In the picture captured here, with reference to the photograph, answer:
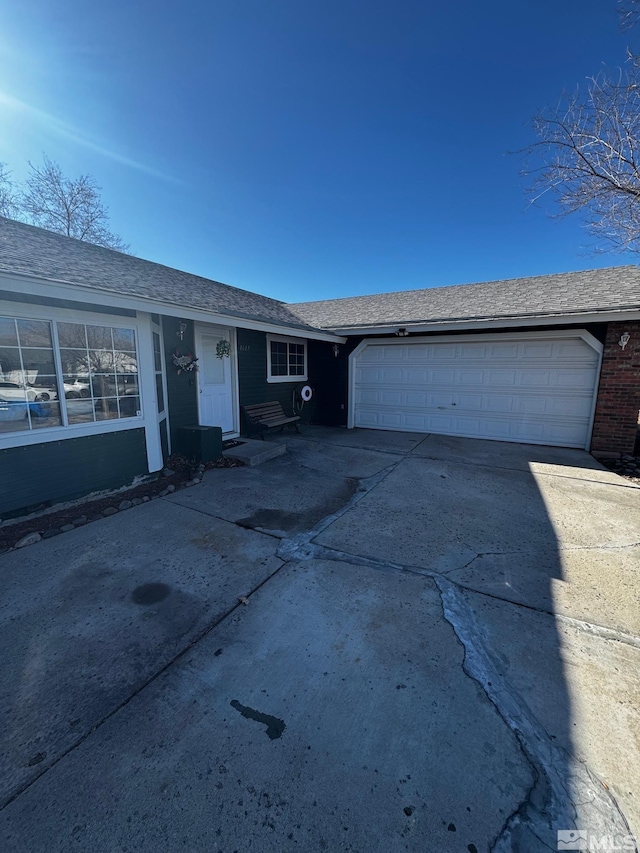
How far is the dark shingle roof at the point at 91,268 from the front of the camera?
3721mm

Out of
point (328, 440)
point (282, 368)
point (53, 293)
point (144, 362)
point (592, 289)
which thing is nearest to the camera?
point (53, 293)

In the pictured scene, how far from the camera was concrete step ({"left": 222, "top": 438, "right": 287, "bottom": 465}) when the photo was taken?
6090mm

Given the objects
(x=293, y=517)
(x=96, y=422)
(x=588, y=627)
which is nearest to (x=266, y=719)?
(x=588, y=627)

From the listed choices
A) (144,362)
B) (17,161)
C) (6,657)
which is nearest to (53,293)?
(144,362)

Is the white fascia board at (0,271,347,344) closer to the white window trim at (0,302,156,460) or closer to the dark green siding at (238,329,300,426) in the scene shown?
the white window trim at (0,302,156,460)

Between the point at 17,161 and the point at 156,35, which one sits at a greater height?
the point at 17,161

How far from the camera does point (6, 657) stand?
2072 mm

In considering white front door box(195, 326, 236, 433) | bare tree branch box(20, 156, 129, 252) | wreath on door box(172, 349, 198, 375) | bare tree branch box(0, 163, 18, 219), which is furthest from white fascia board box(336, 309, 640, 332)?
bare tree branch box(0, 163, 18, 219)

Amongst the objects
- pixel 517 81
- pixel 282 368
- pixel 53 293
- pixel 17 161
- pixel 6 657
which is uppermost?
pixel 17 161

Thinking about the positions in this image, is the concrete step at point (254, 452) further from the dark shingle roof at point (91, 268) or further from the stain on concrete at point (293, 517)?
the dark shingle roof at point (91, 268)

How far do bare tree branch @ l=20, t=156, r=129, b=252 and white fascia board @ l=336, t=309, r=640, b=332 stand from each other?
13.1 metres

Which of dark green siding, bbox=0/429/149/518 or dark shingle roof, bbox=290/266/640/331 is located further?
dark shingle roof, bbox=290/266/640/331

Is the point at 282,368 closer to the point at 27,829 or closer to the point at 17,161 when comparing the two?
the point at 27,829

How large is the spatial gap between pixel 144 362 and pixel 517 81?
7.88 m
